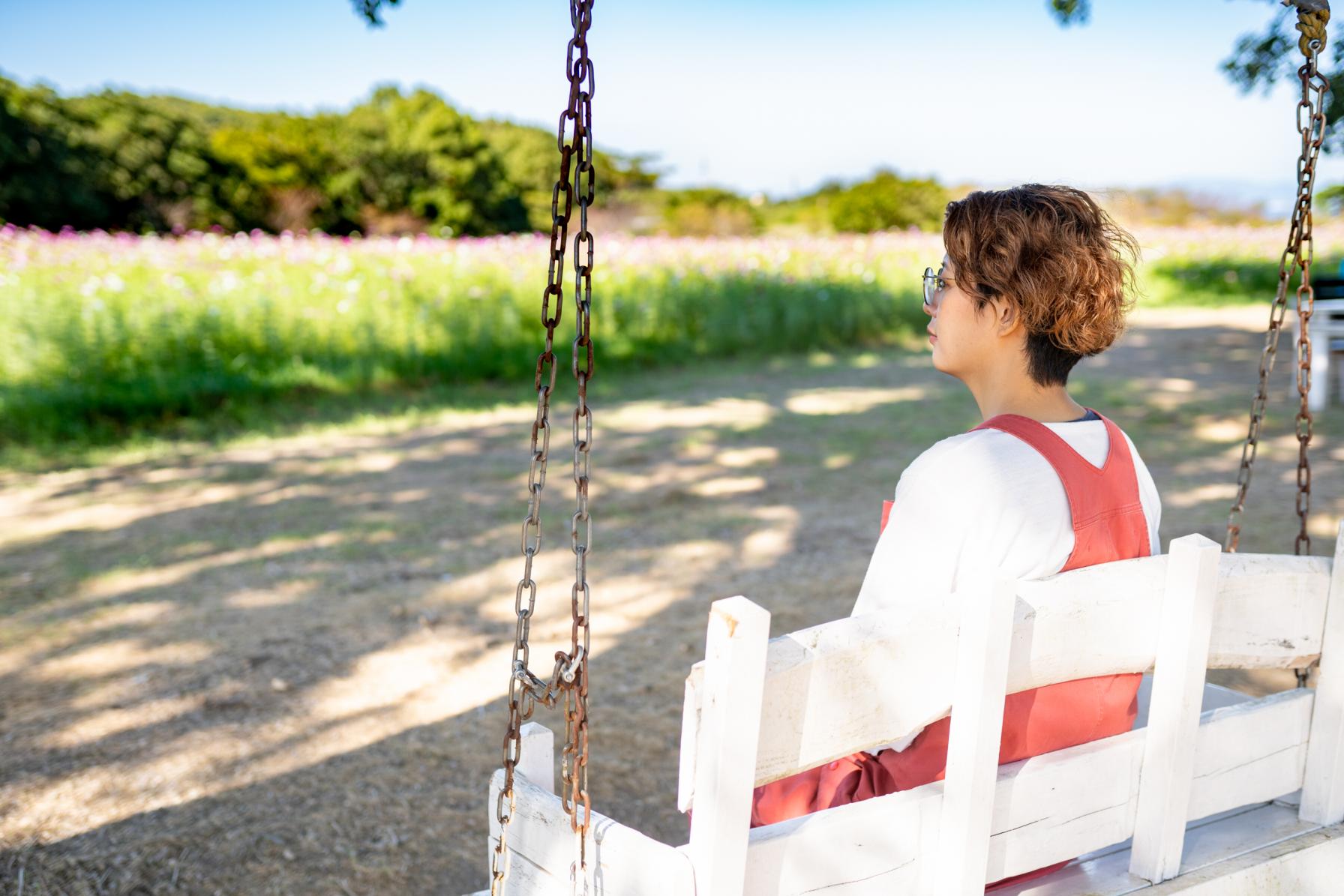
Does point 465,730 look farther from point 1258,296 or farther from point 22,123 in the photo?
point 22,123

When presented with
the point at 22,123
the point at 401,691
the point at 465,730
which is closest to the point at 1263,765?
the point at 465,730

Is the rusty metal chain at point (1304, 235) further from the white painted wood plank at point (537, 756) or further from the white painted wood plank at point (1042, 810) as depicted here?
the white painted wood plank at point (537, 756)

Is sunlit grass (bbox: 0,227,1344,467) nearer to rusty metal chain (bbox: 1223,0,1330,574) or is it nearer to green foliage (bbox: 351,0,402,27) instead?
green foliage (bbox: 351,0,402,27)

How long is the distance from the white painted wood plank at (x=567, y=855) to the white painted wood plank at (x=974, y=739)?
395 mm

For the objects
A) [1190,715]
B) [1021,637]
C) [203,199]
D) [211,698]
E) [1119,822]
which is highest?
[203,199]

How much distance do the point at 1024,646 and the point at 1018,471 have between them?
0.91 feet

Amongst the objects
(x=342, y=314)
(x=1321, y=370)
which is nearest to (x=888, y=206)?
(x=1321, y=370)

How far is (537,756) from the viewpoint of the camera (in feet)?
5.19

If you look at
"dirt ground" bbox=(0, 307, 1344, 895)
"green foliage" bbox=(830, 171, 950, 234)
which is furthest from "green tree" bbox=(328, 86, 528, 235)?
"dirt ground" bbox=(0, 307, 1344, 895)

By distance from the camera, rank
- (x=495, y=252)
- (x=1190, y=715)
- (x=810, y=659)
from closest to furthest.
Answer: (x=810, y=659) < (x=1190, y=715) < (x=495, y=252)

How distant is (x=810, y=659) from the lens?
49.5 inches

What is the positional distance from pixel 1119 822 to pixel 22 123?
26827 mm

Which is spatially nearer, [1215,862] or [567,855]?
[567,855]

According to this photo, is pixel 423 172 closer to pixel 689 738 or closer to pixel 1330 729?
pixel 1330 729
